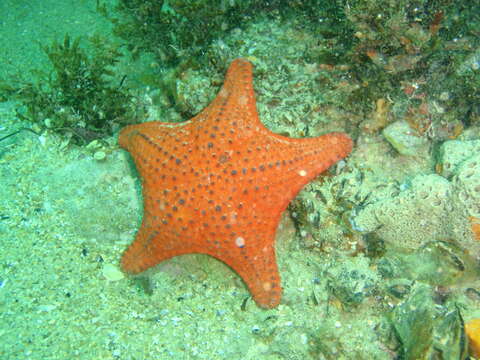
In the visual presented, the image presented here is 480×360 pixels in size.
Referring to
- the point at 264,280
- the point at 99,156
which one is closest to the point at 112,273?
the point at 99,156

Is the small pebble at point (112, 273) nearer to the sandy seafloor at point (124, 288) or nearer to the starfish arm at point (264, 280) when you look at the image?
the sandy seafloor at point (124, 288)

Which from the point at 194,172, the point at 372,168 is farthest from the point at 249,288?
the point at 372,168

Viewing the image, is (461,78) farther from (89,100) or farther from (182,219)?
(89,100)

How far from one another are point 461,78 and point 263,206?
241cm

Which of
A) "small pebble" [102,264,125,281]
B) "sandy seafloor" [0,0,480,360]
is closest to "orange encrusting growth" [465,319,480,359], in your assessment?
"sandy seafloor" [0,0,480,360]

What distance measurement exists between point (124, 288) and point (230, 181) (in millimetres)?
1782

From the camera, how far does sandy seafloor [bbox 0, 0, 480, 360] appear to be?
336 cm

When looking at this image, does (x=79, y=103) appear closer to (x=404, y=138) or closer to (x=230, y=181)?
(x=230, y=181)

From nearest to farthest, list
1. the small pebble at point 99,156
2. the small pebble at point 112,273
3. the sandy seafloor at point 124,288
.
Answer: the sandy seafloor at point 124,288 < the small pebble at point 112,273 < the small pebble at point 99,156

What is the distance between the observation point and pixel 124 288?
387 cm

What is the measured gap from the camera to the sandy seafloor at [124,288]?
3359 millimetres

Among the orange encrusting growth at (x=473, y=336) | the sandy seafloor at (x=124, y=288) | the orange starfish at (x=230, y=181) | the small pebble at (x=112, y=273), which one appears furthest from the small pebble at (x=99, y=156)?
the orange encrusting growth at (x=473, y=336)

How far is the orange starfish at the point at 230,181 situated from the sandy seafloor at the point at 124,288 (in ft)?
1.17

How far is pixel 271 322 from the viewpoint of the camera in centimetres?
364
